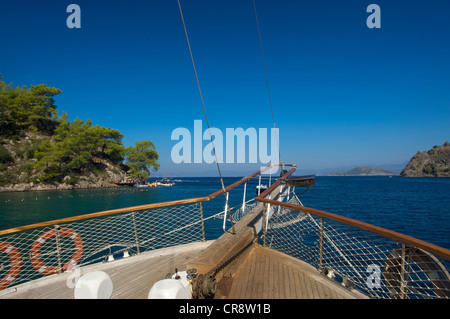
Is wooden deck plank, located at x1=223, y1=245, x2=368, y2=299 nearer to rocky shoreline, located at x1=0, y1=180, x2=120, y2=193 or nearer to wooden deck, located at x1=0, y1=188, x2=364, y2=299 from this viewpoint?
wooden deck, located at x1=0, y1=188, x2=364, y2=299

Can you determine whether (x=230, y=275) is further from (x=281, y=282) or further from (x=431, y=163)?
(x=431, y=163)

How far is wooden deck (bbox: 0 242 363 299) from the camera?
2207 mm

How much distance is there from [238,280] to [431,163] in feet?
363

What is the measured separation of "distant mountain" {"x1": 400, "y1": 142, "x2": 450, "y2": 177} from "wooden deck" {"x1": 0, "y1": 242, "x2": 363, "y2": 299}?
345 feet

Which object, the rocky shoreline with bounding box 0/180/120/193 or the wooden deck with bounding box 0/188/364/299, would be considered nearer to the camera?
the wooden deck with bounding box 0/188/364/299

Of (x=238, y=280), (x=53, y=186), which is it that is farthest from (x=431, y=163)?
(x=53, y=186)

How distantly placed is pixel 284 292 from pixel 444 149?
113538 millimetres

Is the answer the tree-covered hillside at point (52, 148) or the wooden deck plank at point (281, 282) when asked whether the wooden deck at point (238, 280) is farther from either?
the tree-covered hillside at point (52, 148)

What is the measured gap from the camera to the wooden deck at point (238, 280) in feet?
7.24

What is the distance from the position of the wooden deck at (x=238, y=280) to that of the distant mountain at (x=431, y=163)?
105m

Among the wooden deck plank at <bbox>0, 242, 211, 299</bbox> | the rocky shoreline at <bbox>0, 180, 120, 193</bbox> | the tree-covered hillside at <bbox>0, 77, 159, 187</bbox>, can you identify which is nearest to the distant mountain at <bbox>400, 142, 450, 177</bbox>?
the tree-covered hillside at <bbox>0, 77, 159, 187</bbox>
